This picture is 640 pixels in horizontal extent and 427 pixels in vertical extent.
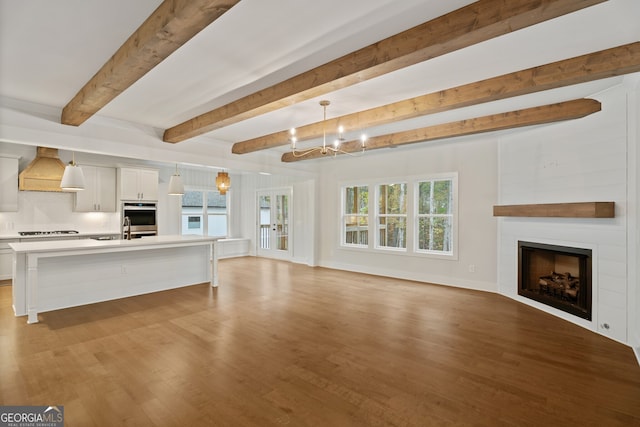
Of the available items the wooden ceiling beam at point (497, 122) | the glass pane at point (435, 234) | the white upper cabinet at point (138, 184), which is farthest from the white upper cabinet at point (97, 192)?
the glass pane at point (435, 234)

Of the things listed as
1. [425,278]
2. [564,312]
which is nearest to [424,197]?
[425,278]

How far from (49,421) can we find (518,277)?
19.3 ft

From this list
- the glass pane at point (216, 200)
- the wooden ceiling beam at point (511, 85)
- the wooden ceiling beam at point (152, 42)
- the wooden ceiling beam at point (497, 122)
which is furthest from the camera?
the glass pane at point (216, 200)

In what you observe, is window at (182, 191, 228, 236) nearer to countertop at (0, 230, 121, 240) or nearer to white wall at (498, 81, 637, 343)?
countertop at (0, 230, 121, 240)

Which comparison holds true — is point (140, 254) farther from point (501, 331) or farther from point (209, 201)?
point (501, 331)

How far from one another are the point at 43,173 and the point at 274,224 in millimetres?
5392

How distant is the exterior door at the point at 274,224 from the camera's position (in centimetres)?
933

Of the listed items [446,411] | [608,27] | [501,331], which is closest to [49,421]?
[446,411]

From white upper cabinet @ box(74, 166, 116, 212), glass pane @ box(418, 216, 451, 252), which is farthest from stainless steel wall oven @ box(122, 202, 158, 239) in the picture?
glass pane @ box(418, 216, 451, 252)

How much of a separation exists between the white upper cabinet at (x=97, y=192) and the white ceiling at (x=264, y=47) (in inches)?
135

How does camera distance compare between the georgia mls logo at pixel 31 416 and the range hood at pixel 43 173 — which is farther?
the range hood at pixel 43 173

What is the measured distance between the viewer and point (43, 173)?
6.27 m

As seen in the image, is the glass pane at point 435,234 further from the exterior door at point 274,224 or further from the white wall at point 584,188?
the exterior door at point 274,224

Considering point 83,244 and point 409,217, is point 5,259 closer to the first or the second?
point 83,244
